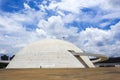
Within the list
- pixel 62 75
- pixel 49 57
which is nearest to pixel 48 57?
pixel 49 57

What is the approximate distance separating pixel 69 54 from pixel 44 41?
7.51m

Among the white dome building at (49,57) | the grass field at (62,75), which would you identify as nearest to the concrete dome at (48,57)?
the white dome building at (49,57)

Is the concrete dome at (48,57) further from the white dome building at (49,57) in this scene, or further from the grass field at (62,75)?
the grass field at (62,75)

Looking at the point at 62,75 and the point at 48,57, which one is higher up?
the point at 48,57

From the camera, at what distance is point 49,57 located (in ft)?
169

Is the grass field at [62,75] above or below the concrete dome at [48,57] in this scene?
below

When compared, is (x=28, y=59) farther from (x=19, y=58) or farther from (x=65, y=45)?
(x=65, y=45)

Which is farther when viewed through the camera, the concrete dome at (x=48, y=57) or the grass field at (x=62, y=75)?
the concrete dome at (x=48, y=57)

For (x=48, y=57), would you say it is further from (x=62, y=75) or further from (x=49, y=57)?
(x=62, y=75)

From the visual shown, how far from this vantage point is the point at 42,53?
5225 centimetres

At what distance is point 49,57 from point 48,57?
0.69 ft

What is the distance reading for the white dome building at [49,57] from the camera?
5044cm

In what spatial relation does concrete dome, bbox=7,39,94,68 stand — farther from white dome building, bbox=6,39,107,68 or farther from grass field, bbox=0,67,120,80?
grass field, bbox=0,67,120,80

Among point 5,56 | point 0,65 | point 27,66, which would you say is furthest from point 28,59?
point 5,56
